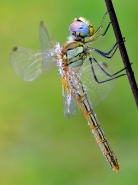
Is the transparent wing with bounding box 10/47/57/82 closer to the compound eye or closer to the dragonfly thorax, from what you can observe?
the dragonfly thorax

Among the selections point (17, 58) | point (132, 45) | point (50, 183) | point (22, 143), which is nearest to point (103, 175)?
point (50, 183)

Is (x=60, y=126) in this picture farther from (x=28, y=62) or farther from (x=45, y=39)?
(x=45, y=39)

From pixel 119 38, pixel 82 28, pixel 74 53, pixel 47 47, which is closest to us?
pixel 119 38

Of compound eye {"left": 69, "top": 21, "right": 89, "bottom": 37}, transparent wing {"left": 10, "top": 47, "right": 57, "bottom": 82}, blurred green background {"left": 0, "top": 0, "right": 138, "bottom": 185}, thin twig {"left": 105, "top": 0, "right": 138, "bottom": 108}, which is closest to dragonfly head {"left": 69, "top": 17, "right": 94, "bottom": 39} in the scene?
compound eye {"left": 69, "top": 21, "right": 89, "bottom": 37}

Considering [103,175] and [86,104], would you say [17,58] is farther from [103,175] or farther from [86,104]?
[103,175]

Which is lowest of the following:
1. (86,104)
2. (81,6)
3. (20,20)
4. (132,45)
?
(86,104)

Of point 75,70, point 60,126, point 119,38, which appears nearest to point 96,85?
point 75,70
